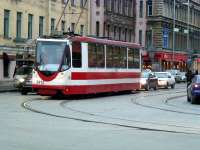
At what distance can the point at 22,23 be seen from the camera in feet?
182

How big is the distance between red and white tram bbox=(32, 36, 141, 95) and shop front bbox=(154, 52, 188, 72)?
179 ft

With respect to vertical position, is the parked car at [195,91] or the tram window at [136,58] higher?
the tram window at [136,58]

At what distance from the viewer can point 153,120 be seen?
20.9 m

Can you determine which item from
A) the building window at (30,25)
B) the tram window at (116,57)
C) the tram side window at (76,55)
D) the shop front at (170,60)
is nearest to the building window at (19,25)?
the building window at (30,25)

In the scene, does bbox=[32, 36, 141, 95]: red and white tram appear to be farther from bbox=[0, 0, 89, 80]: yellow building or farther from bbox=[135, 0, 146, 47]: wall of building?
bbox=[135, 0, 146, 47]: wall of building

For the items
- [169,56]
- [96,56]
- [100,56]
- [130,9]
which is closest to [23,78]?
[100,56]

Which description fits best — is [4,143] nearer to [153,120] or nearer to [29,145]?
[29,145]

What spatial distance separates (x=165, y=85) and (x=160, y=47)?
1447 inches

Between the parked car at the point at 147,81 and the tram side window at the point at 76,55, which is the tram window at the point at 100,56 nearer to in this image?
the tram side window at the point at 76,55

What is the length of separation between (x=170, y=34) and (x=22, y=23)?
1806 inches

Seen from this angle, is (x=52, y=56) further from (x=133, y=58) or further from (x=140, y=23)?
(x=140, y=23)

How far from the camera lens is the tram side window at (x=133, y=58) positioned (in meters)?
40.6

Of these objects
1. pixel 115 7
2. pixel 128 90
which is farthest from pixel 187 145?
pixel 115 7

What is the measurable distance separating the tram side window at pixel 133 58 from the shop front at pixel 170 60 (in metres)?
49.1
